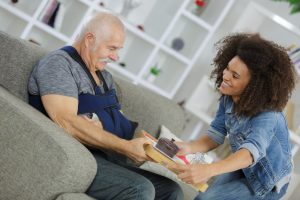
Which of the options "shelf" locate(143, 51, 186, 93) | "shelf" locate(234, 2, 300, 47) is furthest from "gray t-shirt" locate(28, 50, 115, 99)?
"shelf" locate(143, 51, 186, 93)

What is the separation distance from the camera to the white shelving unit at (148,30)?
4.02 meters

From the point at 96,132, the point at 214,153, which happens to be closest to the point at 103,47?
the point at 96,132

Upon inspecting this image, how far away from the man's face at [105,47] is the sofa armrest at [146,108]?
1.05 feet

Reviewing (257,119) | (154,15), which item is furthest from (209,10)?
(257,119)

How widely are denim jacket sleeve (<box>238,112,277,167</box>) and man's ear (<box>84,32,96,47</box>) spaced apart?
760 millimetres

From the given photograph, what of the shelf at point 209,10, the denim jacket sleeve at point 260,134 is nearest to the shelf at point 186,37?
the shelf at point 209,10

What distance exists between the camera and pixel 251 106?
1953 millimetres

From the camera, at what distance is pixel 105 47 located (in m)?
2.20

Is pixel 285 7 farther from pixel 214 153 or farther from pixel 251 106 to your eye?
pixel 251 106

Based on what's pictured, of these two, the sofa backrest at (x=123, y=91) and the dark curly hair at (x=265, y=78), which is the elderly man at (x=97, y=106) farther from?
the dark curly hair at (x=265, y=78)

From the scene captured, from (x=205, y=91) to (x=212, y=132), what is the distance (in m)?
1.84

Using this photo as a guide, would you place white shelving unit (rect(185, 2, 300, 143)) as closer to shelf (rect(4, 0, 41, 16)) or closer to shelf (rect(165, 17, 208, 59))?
shelf (rect(165, 17, 208, 59))

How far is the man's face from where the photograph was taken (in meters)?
2.18

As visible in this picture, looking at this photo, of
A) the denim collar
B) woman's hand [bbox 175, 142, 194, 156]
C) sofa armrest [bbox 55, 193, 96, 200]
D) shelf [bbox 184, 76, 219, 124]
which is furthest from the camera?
shelf [bbox 184, 76, 219, 124]
